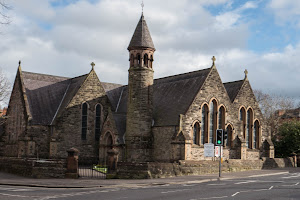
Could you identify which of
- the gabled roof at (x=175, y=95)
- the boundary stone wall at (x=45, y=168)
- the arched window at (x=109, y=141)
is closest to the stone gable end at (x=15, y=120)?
the arched window at (x=109, y=141)

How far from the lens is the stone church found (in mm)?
33750

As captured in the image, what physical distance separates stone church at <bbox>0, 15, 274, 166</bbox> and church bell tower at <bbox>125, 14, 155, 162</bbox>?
0.09 m

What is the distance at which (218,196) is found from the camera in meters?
15.5

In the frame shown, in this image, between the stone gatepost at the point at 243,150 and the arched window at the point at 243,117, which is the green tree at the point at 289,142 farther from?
the stone gatepost at the point at 243,150

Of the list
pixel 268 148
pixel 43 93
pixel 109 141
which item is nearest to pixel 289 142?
pixel 268 148

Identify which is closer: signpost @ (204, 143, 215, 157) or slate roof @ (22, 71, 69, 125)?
signpost @ (204, 143, 215, 157)

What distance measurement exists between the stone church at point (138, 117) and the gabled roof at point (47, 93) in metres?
0.10

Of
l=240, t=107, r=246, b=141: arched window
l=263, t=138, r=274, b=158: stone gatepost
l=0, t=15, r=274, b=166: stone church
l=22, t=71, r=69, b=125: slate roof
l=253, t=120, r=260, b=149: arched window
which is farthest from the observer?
l=253, t=120, r=260, b=149: arched window

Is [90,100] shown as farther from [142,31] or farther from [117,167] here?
[117,167]

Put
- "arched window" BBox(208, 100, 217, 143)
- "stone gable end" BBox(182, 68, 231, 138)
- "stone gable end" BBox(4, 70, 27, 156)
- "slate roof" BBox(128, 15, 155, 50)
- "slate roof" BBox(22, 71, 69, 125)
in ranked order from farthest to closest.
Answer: "slate roof" BBox(22, 71, 69, 125), "stone gable end" BBox(4, 70, 27, 156), "arched window" BBox(208, 100, 217, 143), "slate roof" BBox(128, 15, 155, 50), "stone gable end" BBox(182, 68, 231, 138)

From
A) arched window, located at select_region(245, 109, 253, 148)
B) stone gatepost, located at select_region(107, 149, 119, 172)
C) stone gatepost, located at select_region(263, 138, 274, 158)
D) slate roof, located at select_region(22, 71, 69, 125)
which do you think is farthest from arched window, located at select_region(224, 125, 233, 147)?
slate roof, located at select_region(22, 71, 69, 125)

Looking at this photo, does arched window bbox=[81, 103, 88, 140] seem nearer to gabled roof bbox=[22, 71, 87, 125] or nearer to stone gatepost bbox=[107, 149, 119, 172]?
gabled roof bbox=[22, 71, 87, 125]

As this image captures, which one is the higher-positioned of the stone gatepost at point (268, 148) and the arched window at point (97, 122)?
the arched window at point (97, 122)

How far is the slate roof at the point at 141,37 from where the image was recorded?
34.7m
